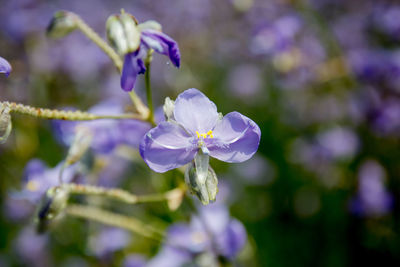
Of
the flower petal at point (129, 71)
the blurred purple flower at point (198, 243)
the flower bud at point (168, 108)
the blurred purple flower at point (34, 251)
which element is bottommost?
the blurred purple flower at point (34, 251)

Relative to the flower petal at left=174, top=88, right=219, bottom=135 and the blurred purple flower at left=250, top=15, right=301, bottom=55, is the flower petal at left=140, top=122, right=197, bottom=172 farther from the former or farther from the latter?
the blurred purple flower at left=250, top=15, right=301, bottom=55

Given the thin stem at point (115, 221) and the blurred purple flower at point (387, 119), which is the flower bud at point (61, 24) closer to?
the thin stem at point (115, 221)

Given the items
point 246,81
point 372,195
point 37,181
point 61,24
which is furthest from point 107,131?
point 246,81

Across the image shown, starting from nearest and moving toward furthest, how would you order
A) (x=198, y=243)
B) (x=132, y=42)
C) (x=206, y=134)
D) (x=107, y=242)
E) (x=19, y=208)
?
1. (x=132, y=42)
2. (x=206, y=134)
3. (x=198, y=243)
4. (x=107, y=242)
5. (x=19, y=208)

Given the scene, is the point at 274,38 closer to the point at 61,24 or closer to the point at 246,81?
the point at 61,24

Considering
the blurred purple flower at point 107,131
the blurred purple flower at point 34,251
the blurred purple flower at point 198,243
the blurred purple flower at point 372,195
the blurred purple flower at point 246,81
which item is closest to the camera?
the blurred purple flower at point 198,243

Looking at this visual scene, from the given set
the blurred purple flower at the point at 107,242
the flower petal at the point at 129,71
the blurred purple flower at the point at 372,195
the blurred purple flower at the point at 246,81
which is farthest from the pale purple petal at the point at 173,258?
the blurred purple flower at the point at 246,81
